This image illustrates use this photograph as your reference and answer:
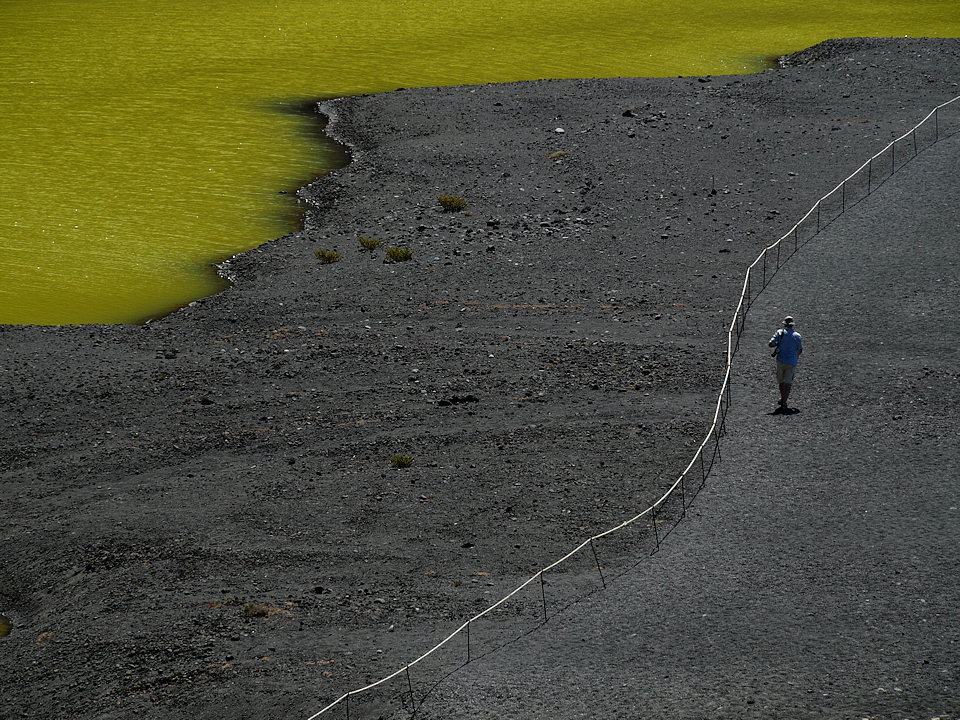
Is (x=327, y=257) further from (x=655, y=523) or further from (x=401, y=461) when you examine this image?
(x=655, y=523)

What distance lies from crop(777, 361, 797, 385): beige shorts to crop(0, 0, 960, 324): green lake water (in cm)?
1784

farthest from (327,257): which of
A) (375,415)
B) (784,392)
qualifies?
(784,392)

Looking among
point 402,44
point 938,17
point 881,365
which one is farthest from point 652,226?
point 938,17

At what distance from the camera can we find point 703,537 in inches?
666

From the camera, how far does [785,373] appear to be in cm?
1994

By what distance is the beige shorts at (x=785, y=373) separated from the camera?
1984 cm

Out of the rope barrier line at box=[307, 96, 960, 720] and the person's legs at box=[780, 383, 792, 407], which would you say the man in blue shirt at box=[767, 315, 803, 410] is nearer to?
the person's legs at box=[780, 383, 792, 407]

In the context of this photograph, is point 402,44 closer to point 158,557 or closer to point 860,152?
point 860,152

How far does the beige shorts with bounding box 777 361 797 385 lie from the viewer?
1984 centimetres

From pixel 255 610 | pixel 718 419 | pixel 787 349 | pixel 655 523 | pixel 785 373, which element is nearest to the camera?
pixel 255 610

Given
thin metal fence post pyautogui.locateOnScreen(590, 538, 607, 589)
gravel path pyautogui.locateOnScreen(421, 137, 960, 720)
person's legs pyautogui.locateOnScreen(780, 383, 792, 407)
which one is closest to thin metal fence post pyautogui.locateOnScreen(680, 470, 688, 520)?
gravel path pyautogui.locateOnScreen(421, 137, 960, 720)

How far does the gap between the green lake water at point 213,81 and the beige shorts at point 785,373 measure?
1784cm

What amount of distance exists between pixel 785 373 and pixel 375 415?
842 cm

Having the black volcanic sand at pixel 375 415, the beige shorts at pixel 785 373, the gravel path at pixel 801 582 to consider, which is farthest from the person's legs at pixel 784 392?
the black volcanic sand at pixel 375 415
